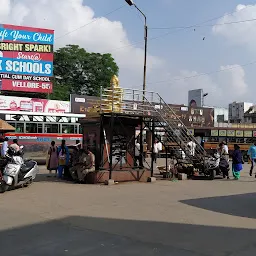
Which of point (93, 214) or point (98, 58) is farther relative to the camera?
point (98, 58)

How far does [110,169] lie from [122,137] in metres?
1.80

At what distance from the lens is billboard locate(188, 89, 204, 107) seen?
67.5m

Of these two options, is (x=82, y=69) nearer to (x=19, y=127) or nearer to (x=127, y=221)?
(x=19, y=127)

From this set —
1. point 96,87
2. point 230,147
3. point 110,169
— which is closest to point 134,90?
point 110,169

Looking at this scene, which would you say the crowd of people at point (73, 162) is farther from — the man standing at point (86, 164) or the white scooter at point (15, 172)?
the white scooter at point (15, 172)

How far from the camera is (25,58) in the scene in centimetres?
3588

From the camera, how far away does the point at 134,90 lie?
50.0ft

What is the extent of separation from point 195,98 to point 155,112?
181ft

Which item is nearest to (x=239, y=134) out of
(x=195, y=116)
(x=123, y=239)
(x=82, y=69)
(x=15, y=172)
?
(x=195, y=116)

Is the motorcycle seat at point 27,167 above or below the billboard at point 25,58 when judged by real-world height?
below

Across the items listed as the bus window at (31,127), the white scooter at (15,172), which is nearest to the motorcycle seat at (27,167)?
the white scooter at (15,172)

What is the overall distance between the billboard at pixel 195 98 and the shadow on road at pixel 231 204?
5654 centimetres

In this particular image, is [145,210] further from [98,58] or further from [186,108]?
[98,58]

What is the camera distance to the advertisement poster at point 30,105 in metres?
36.4
